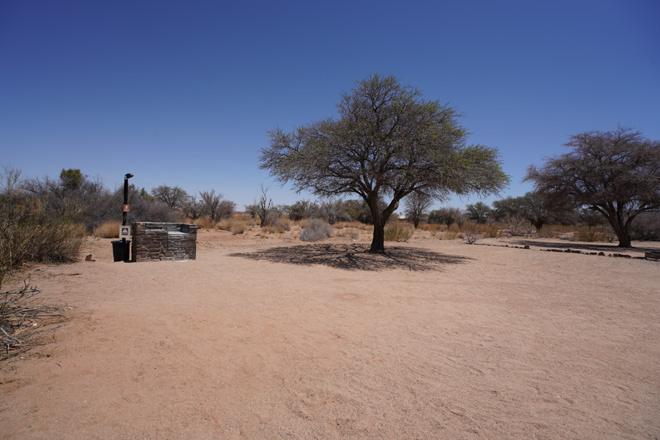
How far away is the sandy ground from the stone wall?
2716mm

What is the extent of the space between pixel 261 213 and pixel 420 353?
91.6 feet

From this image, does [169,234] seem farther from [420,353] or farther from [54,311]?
[420,353]

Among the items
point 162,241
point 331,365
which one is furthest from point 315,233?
point 331,365

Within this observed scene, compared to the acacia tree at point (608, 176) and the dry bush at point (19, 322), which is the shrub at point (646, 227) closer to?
the acacia tree at point (608, 176)

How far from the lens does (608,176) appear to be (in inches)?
693

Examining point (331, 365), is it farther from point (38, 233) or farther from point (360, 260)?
point (38, 233)

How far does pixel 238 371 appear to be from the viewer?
3.09m

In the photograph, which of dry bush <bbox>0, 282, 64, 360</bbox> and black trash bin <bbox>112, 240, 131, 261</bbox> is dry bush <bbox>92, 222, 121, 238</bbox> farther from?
dry bush <bbox>0, 282, 64, 360</bbox>

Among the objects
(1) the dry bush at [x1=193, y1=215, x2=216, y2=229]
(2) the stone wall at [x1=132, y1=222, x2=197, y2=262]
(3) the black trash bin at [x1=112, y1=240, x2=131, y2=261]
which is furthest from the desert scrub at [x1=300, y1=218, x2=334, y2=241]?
(1) the dry bush at [x1=193, y1=215, x2=216, y2=229]

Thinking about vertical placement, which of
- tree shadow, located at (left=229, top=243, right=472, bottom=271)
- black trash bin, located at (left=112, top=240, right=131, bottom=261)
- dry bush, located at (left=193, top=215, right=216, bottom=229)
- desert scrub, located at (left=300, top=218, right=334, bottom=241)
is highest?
dry bush, located at (left=193, top=215, right=216, bottom=229)

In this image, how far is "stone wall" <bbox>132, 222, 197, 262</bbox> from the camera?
31.2 feet

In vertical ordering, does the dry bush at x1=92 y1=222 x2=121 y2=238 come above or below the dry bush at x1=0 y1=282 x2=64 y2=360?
above

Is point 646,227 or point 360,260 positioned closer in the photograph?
point 360,260

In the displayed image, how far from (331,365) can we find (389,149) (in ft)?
31.3
